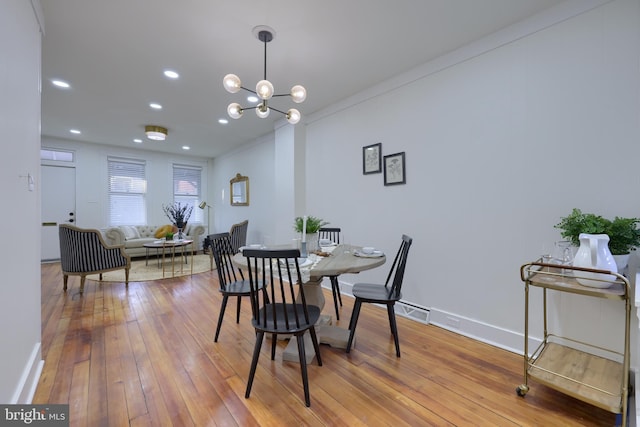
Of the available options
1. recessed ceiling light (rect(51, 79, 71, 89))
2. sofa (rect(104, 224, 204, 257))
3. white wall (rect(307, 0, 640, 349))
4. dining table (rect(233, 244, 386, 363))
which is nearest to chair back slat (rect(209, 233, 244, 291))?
dining table (rect(233, 244, 386, 363))

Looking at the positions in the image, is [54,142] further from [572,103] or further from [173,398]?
[572,103]

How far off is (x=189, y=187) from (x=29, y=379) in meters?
6.45

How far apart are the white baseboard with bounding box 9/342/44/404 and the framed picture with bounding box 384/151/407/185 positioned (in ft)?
10.5

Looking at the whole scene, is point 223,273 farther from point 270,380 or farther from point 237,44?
point 237,44

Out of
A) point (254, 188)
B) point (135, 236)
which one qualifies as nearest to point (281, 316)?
point (254, 188)

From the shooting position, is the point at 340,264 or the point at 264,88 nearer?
the point at 340,264

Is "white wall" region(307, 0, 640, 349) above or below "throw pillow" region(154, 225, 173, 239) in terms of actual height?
above

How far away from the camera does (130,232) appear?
20.1ft

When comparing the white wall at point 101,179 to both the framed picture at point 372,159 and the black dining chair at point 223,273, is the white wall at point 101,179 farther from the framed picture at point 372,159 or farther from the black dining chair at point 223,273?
the framed picture at point 372,159

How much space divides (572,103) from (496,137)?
19.6 inches

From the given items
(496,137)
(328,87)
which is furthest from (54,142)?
(496,137)

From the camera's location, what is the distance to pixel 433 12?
2092 mm

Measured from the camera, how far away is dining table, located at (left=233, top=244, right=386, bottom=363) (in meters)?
1.83

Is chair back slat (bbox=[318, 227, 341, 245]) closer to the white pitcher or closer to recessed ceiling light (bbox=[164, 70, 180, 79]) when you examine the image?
the white pitcher
